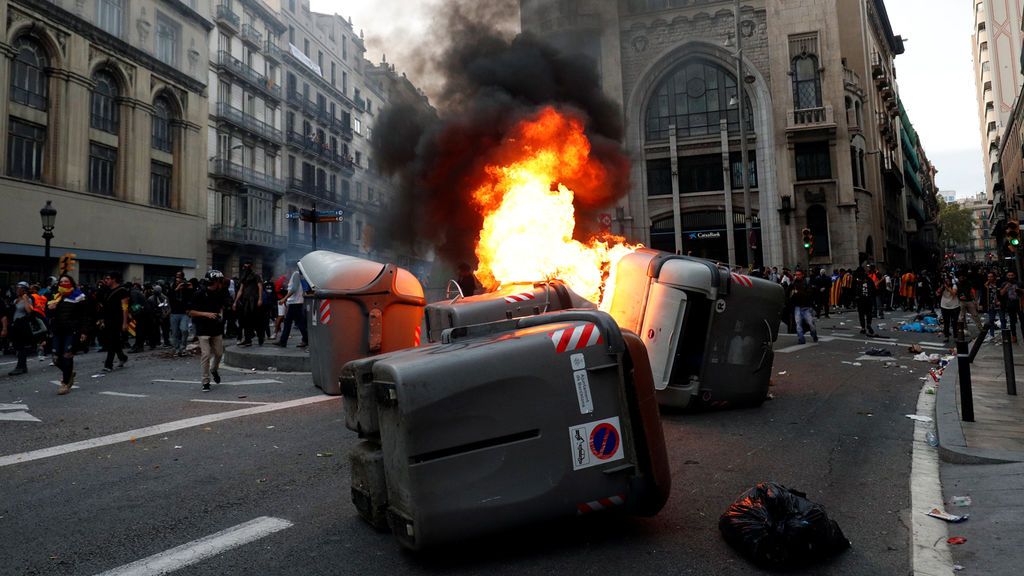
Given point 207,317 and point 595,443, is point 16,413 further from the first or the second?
point 595,443

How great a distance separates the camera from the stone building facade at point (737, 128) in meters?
28.1

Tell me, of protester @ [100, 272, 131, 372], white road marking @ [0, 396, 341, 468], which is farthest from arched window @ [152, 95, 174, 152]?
white road marking @ [0, 396, 341, 468]

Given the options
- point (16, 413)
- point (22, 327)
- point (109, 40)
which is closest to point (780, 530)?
point (16, 413)

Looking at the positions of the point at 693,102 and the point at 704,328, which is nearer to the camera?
the point at 704,328

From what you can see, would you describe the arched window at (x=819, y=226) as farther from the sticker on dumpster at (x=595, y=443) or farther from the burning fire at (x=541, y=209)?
the sticker on dumpster at (x=595, y=443)

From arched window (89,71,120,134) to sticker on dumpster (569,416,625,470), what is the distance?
96.7ft

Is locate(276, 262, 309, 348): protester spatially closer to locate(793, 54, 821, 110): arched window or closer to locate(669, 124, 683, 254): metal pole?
locate(669, 124, 683, 254): metal pole

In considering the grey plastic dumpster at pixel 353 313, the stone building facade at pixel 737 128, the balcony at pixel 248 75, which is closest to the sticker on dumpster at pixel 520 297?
the grey plastic dumpster at pixel 353 313

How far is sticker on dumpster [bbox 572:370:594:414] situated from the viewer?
2969 mm

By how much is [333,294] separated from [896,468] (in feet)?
21.0

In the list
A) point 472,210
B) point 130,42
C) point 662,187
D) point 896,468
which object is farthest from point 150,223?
point 896,468

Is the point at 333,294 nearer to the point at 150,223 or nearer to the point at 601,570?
the point at 601,570

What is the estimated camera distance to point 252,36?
3784 centimetres

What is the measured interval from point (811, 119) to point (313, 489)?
2986 cm
